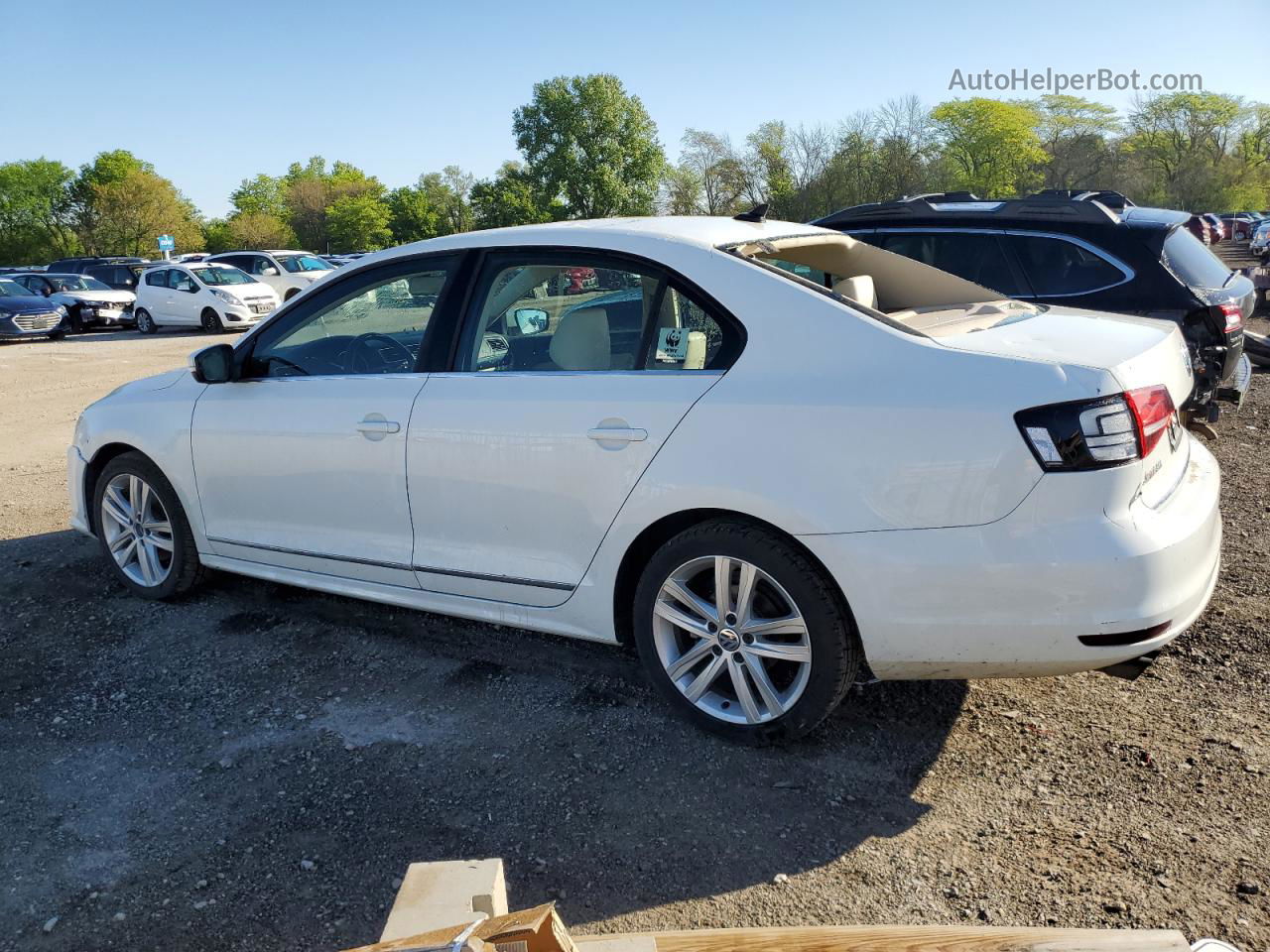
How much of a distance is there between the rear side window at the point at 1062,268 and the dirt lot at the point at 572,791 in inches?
103

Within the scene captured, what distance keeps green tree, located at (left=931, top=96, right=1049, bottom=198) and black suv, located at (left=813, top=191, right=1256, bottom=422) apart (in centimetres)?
8214

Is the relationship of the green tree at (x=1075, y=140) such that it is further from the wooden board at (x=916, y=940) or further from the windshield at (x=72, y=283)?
the wooden board at (x=916, y=940)

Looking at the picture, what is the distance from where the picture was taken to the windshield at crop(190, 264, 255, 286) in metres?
24.7

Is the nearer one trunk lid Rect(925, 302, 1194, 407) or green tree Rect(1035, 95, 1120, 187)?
trunk lid Rect(925, 302, 1194, 407)

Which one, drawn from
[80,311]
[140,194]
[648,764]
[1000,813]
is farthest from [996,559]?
[140,194]

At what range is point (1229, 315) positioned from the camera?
6.51 m

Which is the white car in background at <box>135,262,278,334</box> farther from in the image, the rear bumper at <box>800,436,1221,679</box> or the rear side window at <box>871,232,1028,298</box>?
the rear bumper at <box>800,436,1221,679</box>

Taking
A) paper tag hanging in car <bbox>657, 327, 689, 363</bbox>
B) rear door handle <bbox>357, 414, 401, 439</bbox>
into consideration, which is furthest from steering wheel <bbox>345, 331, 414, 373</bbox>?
paper tag hanging in car <bbox>657, 327, 689, 363</bbox>

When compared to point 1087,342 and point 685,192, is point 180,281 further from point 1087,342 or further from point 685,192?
point 685,192

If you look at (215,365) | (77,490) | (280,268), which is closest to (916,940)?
(215,365)

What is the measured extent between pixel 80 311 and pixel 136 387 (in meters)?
24.1

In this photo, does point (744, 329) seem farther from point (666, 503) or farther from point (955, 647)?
point (955, 647)

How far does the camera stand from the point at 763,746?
132 inches

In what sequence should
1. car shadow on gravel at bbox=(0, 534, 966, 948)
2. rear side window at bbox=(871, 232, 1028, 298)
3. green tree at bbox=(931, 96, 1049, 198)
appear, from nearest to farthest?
1. car shadow on gravel at bbox=(0, 534, 966, 948)
2. rear side window at bbox=(871, 232, 1028, 298)
3. green tree at bbox=(931, 96, 1049, 198)
